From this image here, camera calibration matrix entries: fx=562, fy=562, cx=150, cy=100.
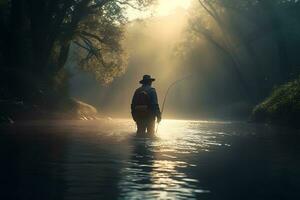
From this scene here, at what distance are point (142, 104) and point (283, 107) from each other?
1346 centimetres

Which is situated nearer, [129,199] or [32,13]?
[129,199]

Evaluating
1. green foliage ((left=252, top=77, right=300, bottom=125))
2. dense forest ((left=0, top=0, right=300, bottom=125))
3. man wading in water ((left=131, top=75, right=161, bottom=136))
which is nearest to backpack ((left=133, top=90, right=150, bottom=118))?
man wading in water ((left=131, top=75, right=161, bottom=136))

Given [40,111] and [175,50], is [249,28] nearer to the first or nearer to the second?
[175,50]

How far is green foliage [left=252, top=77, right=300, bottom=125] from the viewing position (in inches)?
1154

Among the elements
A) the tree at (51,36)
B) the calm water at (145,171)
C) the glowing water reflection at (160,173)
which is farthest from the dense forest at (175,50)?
the calm water at (145,171)

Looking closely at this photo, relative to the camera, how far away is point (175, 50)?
2539 inches

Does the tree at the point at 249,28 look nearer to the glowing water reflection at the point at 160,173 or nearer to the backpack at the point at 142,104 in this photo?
the backpack at the point at 142,104

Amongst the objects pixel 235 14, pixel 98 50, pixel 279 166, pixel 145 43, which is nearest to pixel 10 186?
pixel 279 166

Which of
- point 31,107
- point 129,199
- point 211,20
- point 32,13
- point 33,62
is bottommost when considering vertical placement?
point 129,199

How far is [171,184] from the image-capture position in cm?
923

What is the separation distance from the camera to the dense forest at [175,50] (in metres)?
38.8

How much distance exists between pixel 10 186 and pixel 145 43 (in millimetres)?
90535

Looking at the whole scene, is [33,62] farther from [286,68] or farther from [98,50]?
[286,68]

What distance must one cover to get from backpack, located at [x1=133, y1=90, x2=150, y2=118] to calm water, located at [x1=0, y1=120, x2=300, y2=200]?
3.48m
